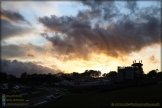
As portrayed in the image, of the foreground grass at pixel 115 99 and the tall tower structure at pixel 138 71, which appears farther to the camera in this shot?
the tall tower structure at pixel 138 71

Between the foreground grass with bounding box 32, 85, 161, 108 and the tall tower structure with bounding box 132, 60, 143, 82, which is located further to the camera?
the tall tower structure with bounding box 132, 60, 143, 82

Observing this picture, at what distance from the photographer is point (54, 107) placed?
5047 cm

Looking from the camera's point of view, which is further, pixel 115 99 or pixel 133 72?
pixel 133 72

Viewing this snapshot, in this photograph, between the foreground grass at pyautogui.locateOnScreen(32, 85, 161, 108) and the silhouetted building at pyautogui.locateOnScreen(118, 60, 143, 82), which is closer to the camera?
the foreground grass at pyautogui.locateOnScreen(32, 85, 161, 108)

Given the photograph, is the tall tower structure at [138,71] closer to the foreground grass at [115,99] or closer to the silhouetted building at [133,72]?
the silhouetted building at [133,72]

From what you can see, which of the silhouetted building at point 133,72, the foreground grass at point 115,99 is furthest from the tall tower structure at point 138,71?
the foreground grass at point 115,99

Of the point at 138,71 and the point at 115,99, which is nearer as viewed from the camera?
the point at 115,99

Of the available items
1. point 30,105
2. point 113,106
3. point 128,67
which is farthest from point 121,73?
point 113,106

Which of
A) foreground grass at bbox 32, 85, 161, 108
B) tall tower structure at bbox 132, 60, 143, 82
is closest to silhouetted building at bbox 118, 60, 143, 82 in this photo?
tall tower structure at bbox 132, 60, 143, 82

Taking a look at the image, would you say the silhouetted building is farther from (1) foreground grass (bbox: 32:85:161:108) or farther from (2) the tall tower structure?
(1) foreground grass (bbox: 32:85:161:108)

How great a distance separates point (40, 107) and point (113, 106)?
22.6 m

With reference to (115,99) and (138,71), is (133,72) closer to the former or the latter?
(138,71)

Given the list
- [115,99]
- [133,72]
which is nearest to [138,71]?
[133,72]

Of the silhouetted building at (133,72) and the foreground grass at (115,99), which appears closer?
the foreground grass at (115,99)
